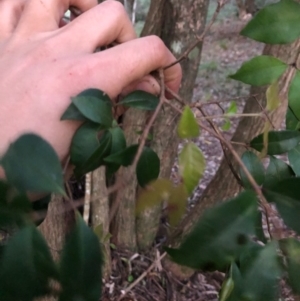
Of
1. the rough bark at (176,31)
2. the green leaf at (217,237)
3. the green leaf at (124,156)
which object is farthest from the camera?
the rough bark at (176,31)

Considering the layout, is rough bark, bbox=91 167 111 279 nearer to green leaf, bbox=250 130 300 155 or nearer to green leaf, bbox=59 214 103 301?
green leaf, bbox=250 130 300 155

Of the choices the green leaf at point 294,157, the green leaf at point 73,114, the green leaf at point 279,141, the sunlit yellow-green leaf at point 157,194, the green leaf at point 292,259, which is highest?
the green leaf at point 73,114

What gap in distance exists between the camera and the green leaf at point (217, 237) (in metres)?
0.29

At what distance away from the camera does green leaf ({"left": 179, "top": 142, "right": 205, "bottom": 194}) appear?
0.34m

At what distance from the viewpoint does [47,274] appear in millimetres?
313

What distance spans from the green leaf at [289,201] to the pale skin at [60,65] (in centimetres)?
25

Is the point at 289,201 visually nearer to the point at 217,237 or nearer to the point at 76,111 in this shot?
the point at 217,237

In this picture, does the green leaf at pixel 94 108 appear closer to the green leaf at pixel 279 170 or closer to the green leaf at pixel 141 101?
the green leaf at pixel 141 101

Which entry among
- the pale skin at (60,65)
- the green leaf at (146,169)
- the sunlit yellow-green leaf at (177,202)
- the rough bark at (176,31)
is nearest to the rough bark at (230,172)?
the rough bark at (176,31)

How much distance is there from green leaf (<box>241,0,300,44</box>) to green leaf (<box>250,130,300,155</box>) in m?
0.11

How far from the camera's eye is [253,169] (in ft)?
1.48

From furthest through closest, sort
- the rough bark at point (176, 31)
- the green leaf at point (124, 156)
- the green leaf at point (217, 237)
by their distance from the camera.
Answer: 1. the rough bark at point (176, 31)
2. the green leaf at point (124, 156)
3. the green leaf at point (217, 237)

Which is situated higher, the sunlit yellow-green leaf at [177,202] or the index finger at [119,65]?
the index finger at [119,65]

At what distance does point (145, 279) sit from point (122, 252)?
0.46ft
